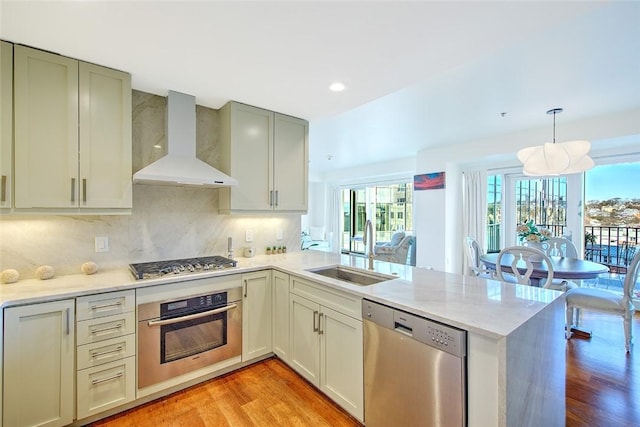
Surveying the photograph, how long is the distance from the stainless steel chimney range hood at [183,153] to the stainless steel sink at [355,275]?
3.71ft

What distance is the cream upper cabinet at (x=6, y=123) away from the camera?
1.74 meters

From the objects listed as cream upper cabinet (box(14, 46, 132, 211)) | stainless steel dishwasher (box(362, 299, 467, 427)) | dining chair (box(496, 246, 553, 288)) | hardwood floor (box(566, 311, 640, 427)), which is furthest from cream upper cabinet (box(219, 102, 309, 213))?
hardwood floor (box(566, 311, 640, 427))

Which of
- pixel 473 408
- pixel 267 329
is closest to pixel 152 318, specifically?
pixel 267 329

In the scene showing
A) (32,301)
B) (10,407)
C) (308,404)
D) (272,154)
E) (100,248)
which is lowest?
(308,404)

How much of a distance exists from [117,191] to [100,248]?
1.76 ft

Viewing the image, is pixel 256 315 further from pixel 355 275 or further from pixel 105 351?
pixel 105 351

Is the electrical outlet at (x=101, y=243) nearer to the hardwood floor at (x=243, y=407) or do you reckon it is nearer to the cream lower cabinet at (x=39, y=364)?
the cream lower cabinet at (x=39, y=364)

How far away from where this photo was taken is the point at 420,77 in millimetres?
2137

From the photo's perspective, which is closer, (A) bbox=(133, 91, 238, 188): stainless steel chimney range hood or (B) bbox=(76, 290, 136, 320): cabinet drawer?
(B) bbox=(76, 290, 136, 320): cabinet drawer

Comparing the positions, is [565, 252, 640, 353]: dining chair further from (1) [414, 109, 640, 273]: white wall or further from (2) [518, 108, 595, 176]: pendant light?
(1) [414, 109, 640, 273]: white wall

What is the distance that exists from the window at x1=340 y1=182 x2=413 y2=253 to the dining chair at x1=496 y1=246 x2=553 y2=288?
3707 millimetres

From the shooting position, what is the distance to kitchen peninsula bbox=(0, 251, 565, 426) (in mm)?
1187

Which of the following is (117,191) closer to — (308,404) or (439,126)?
(308,404)

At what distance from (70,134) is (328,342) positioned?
2292mm
